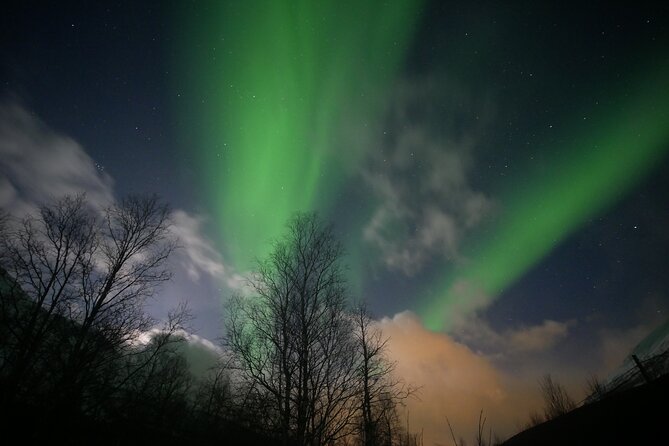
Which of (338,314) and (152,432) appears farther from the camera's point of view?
(152,432)

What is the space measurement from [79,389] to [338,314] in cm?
827

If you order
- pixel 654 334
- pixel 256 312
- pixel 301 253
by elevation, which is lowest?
pixel 256 312

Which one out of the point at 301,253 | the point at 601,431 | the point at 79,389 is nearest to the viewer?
the point at 79,389

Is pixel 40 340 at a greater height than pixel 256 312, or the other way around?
pixel 256 312

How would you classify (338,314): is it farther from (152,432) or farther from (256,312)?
(152,432)

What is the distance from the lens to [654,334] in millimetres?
121688

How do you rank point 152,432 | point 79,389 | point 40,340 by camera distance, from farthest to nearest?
1. point 152,432
2. point 40,340
3. point 79,389

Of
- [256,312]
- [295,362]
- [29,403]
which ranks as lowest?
[29,403]

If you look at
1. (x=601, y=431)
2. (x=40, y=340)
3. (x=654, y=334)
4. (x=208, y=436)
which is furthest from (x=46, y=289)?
(x=654, y=334)

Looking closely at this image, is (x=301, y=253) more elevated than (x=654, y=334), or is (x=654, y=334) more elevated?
(x=654, y=334)

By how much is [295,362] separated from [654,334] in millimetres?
189154

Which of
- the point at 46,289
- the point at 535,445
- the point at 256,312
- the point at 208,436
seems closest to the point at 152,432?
the point at 208,436

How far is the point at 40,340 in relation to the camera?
8859 millimetres

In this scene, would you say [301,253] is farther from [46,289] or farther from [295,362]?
[46,289]
